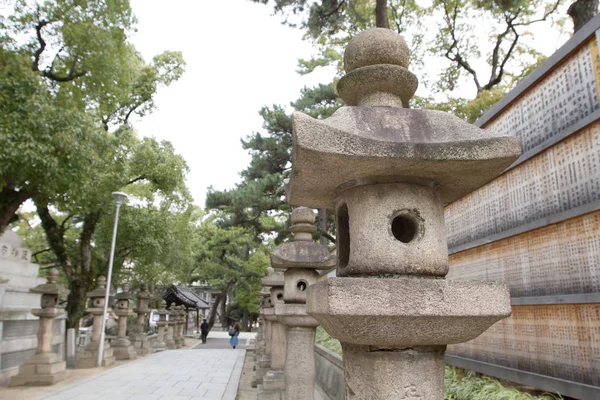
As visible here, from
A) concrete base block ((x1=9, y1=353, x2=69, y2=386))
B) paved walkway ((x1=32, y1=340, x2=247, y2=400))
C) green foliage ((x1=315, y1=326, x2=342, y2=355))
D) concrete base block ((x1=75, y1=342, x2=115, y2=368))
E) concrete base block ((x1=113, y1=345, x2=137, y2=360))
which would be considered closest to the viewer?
green foliage ((x1=315, y1=326, x2=342, y2=355))

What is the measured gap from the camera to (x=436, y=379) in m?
2.51

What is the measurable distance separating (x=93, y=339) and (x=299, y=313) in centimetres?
1163

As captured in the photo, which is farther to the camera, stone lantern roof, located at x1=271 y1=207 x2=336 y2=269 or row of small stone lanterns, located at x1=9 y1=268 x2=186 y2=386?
row of small stone lanterns, located at x1=9 y1=268 x2=186 y2=386

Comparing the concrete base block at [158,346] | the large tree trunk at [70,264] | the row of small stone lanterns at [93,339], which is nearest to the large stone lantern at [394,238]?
the row of small stone lanterns at [93,339]

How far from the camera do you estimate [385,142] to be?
2420 mm

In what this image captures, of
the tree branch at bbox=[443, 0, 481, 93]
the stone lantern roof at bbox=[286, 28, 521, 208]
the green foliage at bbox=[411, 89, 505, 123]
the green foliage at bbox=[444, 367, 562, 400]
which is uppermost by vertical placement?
the tree branch at bbox=[443, 0, 481, 93]

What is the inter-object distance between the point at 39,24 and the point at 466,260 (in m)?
11.5

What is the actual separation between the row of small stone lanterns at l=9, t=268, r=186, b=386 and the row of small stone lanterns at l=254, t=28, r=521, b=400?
33.3 ft

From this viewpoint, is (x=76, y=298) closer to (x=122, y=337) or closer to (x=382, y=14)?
(x=122, y=337)

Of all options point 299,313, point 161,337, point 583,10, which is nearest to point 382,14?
point 583,10

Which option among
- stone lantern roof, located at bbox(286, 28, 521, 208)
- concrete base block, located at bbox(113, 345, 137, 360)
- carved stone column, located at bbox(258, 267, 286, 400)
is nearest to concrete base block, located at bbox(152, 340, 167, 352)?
concrete base block, located at bbox(113, 345, 137, 360)

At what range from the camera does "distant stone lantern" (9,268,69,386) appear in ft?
32.1

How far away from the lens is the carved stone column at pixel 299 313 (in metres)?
5.52

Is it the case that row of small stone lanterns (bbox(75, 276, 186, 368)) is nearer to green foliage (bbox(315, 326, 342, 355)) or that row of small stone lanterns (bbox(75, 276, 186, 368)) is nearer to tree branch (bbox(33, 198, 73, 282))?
tree branch (bbox(33, 198, 73, 282))
